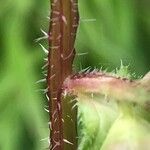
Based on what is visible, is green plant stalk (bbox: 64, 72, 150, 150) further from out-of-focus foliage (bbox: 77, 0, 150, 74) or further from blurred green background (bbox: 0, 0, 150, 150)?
out-of-focus foliage (bbox: 77, 0, 150, 74)

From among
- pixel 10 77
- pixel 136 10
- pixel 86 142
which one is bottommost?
pixel 10 77

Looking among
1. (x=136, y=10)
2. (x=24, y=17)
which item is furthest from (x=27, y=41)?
(x=136, y=10)

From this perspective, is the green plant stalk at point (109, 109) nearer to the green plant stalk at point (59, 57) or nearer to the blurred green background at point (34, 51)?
the green plant stalk at point (59, 57)

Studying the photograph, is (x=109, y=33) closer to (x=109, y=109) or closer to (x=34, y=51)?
(x=34, y=51)

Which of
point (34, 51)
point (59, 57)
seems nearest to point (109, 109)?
point (59, 57)

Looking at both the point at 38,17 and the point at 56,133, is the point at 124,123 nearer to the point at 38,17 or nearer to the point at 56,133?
the point at 56,133

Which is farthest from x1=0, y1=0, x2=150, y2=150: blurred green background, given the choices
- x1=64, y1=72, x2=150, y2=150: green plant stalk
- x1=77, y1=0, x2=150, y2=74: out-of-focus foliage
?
→ x1=64, y1=72, x2=150, y2=150: green plant stalk
